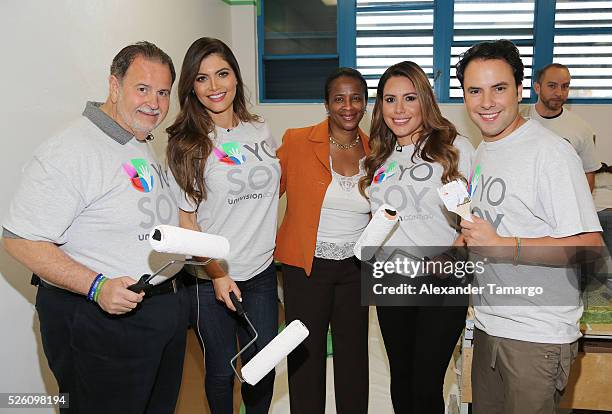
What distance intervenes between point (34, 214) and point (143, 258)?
33 centimetres

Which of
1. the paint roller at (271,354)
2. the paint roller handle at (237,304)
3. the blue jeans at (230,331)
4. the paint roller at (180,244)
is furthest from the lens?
the blue jeans at (230,331)

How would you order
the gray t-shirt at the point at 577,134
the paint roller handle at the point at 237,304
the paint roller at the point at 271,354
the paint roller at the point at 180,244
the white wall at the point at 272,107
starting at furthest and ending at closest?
the white wall at the point at 272,107 < the gray t-shirt at the point at 577,134 < the paint roller handle at the point at 237,304 < the paint roller at the point at 271,354 < the paint roller at the point at 180,244

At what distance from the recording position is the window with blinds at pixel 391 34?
471 cm

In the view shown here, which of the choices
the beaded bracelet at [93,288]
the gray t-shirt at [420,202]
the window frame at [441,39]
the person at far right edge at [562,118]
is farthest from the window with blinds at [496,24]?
the beaded bracelet at [93,288]

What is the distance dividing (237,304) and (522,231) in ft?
3.24

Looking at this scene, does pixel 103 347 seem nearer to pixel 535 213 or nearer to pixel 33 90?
pixel 33 90

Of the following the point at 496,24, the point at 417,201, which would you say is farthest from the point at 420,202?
the point at 496,24

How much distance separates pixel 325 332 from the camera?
2.13 meters

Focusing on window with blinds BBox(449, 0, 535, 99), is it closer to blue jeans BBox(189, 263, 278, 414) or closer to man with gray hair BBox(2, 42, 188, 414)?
blue jeans BBox(189, 263, 278, 414)

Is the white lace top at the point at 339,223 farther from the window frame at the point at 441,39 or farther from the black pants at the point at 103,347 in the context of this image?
the window frame at the point at 441,39

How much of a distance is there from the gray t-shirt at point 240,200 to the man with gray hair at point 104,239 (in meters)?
0.23

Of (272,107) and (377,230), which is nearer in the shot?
(377,230)

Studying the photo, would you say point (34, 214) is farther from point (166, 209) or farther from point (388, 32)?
point (388, 32)

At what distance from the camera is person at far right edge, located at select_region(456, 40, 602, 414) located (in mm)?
1436
